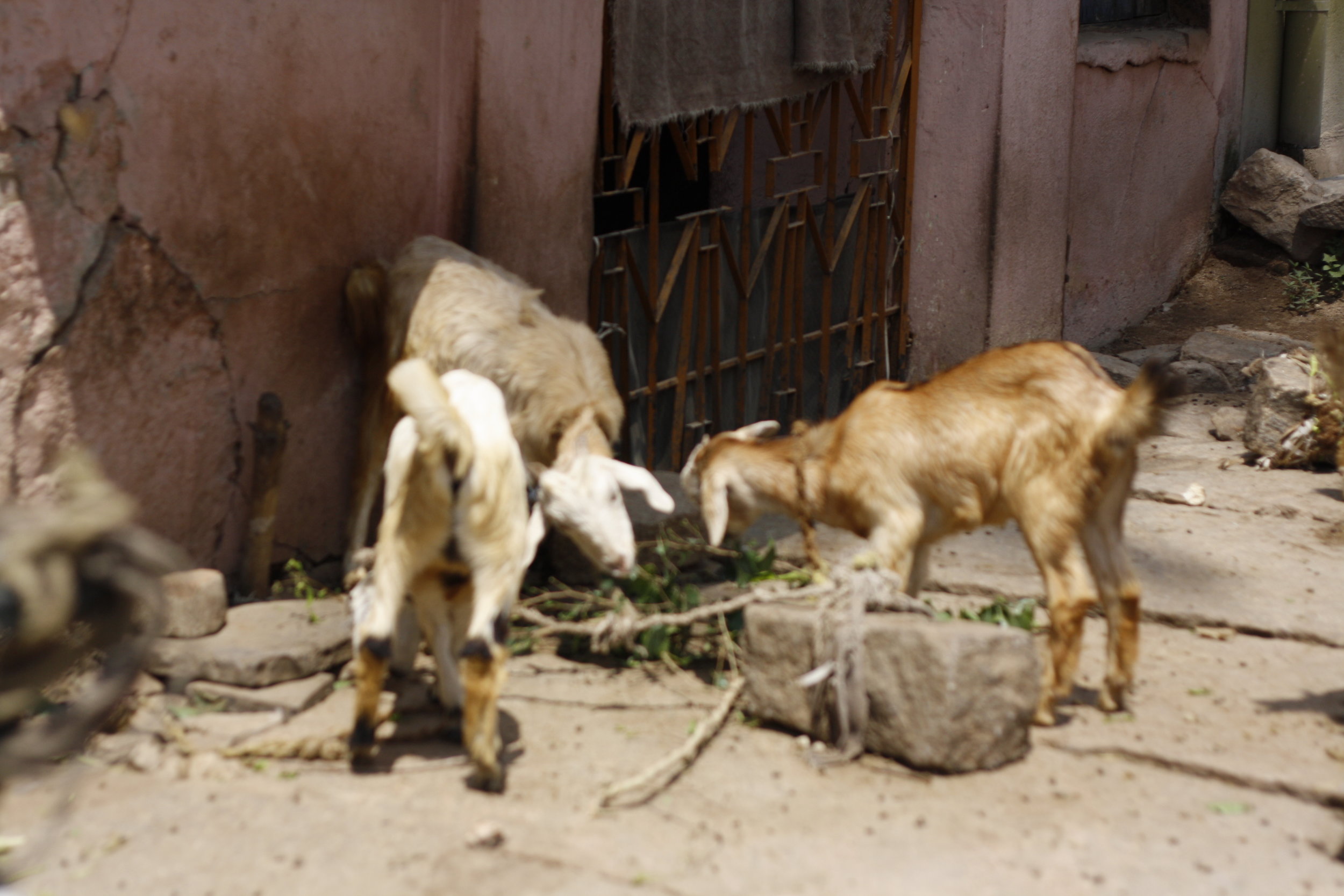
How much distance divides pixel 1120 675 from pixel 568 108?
3495 mm

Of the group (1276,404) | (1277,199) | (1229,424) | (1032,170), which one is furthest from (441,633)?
(1277,199)

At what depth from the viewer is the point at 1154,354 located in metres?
11.3

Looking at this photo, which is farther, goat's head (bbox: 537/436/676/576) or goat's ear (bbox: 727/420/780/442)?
A: goat's ear (bbox: 727/420/780/442)

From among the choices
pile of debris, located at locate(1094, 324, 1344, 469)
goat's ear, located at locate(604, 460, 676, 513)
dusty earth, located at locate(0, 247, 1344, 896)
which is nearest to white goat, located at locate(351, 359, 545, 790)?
dusty earth, located at locate(0, 247, 1344, 896)

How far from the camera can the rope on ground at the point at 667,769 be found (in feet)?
Result: 13.7

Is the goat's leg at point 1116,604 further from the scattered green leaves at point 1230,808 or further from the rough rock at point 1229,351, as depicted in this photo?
the rough rock at point 1229,351

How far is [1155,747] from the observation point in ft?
15.1

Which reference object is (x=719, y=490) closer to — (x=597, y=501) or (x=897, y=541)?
(x=597, y=501)

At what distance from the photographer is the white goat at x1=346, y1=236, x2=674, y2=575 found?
506 centimetres

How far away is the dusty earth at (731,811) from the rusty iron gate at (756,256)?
2.50 meters

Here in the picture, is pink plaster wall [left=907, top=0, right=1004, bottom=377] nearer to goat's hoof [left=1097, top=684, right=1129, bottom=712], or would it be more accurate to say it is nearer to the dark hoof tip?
goat's hoof [left=1097, top=684, right=1129, bottom=712]

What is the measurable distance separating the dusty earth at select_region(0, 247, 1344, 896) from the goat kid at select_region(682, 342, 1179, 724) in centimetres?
44

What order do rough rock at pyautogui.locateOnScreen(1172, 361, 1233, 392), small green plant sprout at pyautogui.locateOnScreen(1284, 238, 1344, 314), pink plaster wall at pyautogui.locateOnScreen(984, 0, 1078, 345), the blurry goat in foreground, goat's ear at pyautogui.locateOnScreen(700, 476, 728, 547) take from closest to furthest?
the blurry goat in foreground → goat's ear at pyautogui.locateOnScreen(700, 476, 728, 547) → pink plaster wall at pyautogui.locateOnScreen(984, 0, 1078, 345) → rough rock at pyautogui.locateOnScreen(1172, 361, 1233, 392) → small green plant sprout at pyautogui.locateOnScreen(1284, 238, 1344, 314)

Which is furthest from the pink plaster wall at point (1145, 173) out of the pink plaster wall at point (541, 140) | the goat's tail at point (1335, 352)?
the goat's tail at point (1335, 352)
